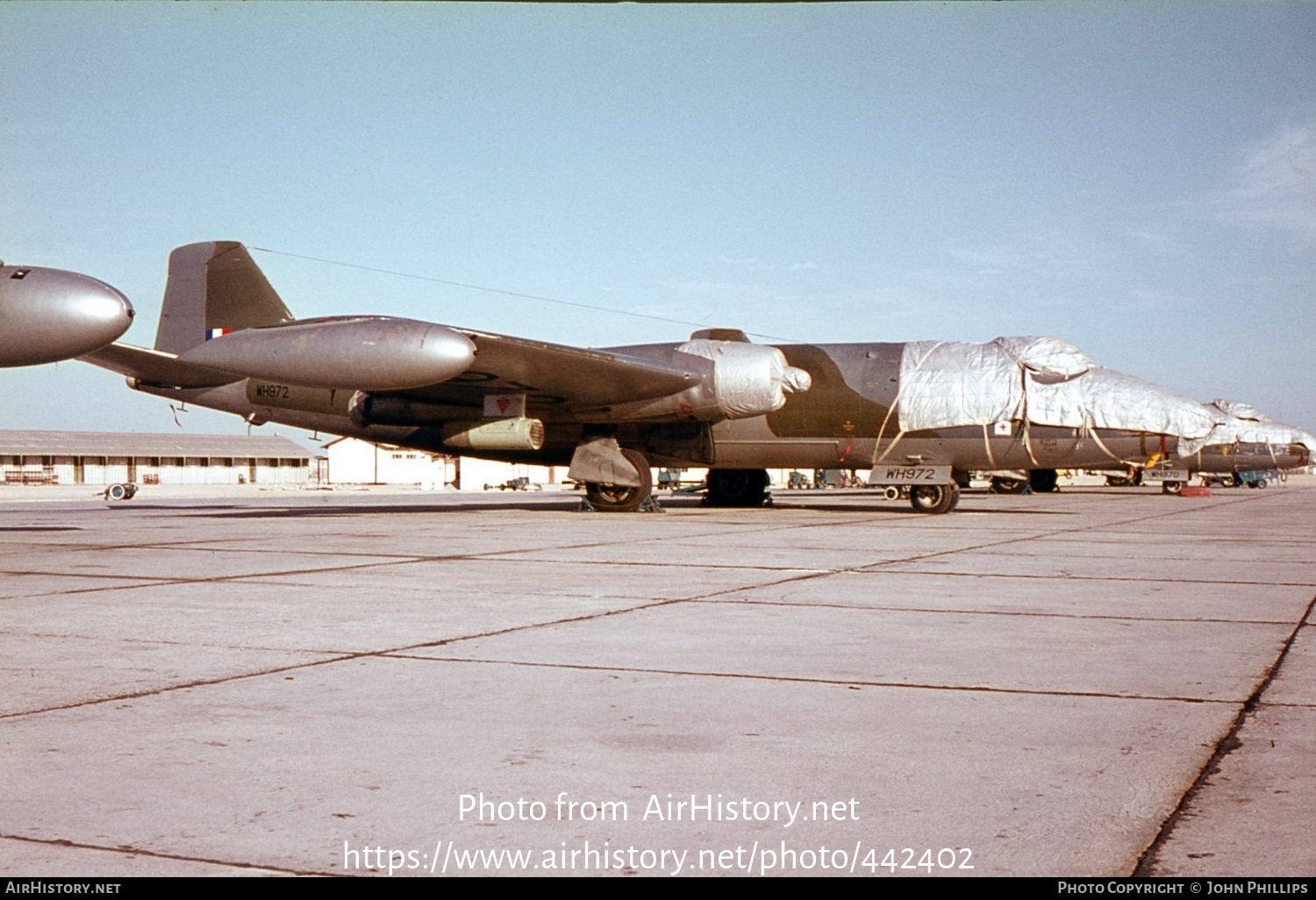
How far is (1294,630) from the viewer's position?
7.51m

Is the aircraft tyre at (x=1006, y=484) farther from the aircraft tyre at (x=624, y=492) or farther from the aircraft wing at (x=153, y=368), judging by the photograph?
the aircraft wing at (x=153, y=368)

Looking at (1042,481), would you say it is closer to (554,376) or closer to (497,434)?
(554,376)

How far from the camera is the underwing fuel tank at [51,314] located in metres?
12.3

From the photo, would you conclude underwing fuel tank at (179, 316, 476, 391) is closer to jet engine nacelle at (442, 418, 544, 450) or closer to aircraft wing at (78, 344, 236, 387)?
jet engine nacelle at (442, 418, 544, 450)

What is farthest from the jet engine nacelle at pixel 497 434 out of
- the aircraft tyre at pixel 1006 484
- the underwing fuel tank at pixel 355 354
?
the aircraft tyre at pixel 1006 484

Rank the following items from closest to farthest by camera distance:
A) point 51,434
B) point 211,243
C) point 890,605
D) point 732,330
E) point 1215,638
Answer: point 1215,638, point 890,605, point 732,330, point 211,243, point 51,434

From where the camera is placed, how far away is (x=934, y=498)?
23.0 metres

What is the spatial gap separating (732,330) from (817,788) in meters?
19.6

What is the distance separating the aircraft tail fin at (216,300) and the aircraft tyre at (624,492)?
763 cm

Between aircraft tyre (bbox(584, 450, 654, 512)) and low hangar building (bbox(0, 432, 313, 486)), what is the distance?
67985 millimetres

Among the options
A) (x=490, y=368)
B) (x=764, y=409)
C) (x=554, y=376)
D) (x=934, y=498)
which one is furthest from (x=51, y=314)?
(x=934, y=498)

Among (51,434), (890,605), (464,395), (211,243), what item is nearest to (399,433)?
(464,395)

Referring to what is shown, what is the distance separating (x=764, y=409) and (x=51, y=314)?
467 inches
